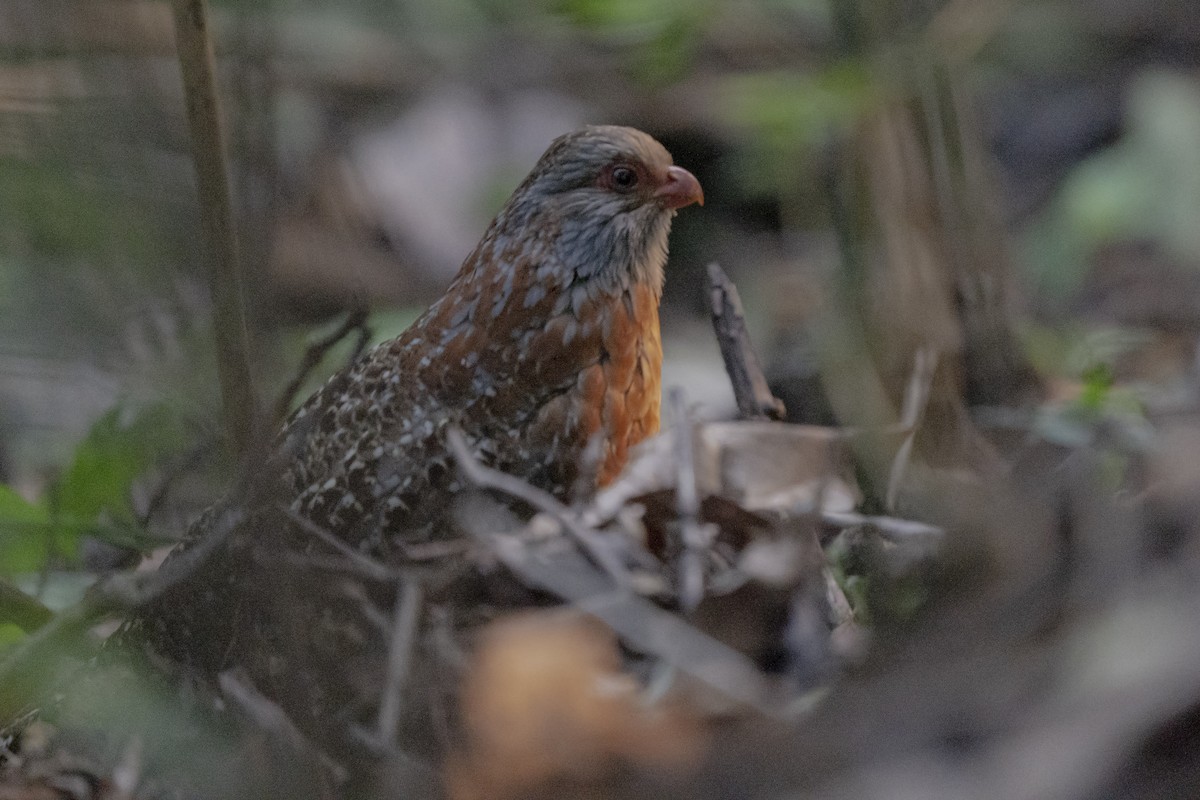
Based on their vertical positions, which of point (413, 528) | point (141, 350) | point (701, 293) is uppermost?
point (141, 350)

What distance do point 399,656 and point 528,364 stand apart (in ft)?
4.63

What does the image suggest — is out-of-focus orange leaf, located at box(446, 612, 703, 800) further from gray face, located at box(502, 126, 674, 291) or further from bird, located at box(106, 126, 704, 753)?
gray face, located at box(502, 126, 674, 291)

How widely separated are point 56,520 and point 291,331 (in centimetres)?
241

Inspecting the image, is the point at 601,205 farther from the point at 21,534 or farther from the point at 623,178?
the point at 21,534

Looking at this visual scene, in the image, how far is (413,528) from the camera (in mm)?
3260

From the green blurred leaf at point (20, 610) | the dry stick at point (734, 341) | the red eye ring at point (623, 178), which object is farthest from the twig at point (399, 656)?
the red eye ring at point (623, 178)

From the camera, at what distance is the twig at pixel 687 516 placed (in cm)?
241

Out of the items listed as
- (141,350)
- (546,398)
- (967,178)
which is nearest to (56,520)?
(141,350)

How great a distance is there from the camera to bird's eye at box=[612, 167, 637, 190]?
3811 mm

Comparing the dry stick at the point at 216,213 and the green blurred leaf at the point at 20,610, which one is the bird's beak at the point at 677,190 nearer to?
the dry stick at the point at 216,213

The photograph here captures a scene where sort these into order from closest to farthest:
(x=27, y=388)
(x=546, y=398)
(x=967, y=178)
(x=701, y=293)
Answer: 1. (x=546, y=398)
2. (x=967, y=178)
3. (x=27, y=388)
4. (x=701, y=293)

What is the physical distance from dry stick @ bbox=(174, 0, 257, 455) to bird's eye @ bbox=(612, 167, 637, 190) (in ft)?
4.05

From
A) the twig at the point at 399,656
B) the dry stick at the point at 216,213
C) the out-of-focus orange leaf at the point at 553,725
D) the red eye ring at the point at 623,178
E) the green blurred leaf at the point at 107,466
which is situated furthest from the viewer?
the red eye ring at the point at 623,178

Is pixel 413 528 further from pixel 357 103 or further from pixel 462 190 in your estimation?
pixel 357 103
